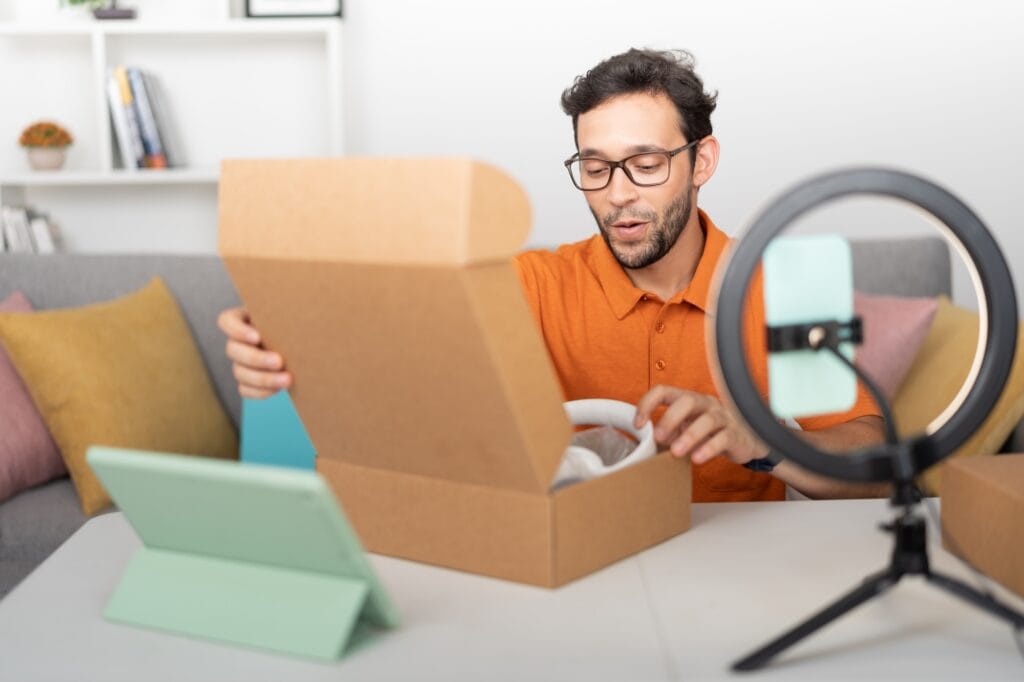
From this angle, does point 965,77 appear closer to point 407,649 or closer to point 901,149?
point 901,149

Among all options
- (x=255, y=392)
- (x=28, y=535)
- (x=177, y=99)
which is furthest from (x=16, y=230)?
(x=255, y=392)

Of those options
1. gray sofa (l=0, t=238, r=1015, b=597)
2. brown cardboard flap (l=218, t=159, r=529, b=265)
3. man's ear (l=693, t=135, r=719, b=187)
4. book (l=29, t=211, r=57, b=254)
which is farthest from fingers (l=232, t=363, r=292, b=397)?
book (l=29, t=211, r=57, b=254)

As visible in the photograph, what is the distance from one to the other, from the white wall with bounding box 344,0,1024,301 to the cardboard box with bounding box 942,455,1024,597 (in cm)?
218

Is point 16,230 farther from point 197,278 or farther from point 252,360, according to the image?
point 252,360

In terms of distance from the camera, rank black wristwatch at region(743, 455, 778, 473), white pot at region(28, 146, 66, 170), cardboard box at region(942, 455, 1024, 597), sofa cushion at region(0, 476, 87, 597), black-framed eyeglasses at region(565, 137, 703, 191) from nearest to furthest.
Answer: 1. cardboard box at region(942, 455, 1024, 597)
2. black wristwatch at region(743, 455, 778, 473)
3. black-framed eyeglasses at region(565, 137, 703, 191)
4. sofa cushion at region(0, 476, 87, 597)
5. white pot at region(28, 146, 66, 170)

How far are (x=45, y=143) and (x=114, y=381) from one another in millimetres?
1095

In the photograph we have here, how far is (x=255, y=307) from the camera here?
3.56ft

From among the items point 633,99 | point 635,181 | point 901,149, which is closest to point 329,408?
point 635,181

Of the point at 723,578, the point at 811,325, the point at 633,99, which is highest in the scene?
the point at 633,99

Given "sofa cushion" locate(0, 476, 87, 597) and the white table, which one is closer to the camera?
the white table

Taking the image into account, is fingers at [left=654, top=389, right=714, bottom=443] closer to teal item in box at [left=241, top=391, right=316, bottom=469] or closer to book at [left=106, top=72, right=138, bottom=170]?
teal item in box at [left=241, top=391, right=316, bottom=469]

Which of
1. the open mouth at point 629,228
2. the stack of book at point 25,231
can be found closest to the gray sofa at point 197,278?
the stack of book at point 25,231

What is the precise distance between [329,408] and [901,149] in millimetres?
2516

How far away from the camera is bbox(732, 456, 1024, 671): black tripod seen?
874 millimetres
